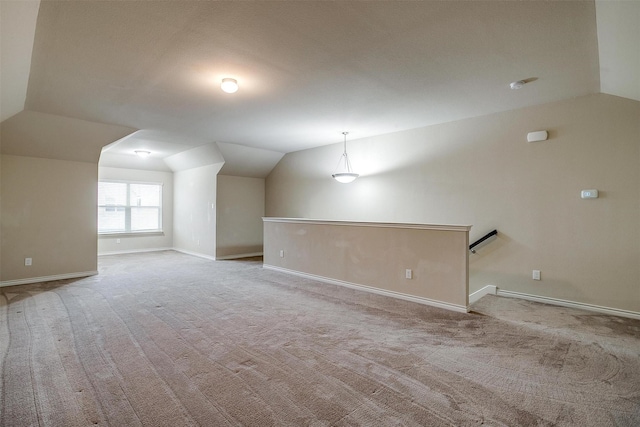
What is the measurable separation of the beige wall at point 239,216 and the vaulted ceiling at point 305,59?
3185 millimetres

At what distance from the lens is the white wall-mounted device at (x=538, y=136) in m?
4.07

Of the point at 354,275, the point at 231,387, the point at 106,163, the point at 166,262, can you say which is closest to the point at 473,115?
the point at 354,275

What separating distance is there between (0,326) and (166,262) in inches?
154

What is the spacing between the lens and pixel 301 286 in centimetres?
499

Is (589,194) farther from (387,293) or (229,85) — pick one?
(229,85)

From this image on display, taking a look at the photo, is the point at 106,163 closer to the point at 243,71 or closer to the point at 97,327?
the point at 97,327

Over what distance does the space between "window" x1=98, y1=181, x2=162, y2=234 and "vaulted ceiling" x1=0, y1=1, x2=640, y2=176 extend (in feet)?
11.7

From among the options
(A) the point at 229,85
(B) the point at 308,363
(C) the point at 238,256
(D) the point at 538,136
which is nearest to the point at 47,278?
(C) the point at 238,256

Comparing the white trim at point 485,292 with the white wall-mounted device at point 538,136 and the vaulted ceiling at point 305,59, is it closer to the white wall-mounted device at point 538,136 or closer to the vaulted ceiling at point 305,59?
the white wall-mounted device at point 538,136

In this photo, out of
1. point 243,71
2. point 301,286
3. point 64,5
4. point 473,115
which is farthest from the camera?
point 301,286

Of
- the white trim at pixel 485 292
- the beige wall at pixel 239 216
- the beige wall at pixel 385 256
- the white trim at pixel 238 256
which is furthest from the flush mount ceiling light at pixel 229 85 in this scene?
the white trim at pixel 238 256

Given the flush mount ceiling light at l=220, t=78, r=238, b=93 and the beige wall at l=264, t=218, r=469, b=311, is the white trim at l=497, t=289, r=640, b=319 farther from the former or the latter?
the flush mount ceiling light at l=220, t=78, r=238, b=93

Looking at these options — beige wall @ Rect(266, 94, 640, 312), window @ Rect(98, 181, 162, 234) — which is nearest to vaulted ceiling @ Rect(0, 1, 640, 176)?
beige wall @ Rect(266, 94, 640, 312)

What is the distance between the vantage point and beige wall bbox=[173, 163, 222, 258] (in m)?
7.74
